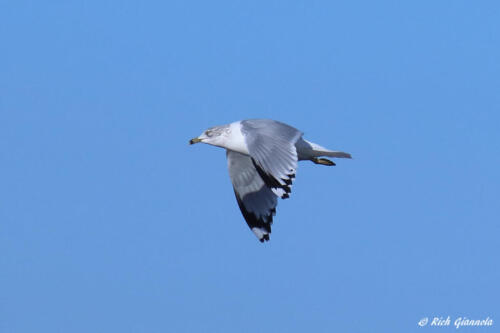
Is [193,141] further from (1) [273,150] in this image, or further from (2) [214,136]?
(1) [273,150]

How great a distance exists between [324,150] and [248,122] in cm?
80

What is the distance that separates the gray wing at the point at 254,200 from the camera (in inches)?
386

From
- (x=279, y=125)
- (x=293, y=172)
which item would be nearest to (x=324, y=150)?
(x=279, y=125)

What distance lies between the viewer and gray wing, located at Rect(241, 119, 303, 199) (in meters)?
7.77

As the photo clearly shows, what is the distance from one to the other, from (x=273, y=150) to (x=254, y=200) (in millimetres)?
1927

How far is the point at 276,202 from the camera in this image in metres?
9.91

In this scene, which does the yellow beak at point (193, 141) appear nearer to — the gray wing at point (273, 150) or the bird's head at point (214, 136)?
the bird's head at point (214, 136)

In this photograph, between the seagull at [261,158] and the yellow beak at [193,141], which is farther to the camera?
the yellow beak at [193,141]

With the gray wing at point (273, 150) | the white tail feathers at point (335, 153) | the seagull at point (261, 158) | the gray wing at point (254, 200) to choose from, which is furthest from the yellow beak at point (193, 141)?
the white tail feathers at point (335, 153)

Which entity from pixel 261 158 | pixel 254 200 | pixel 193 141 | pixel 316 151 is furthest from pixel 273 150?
pixel 254 200

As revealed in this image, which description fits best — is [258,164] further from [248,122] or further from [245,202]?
[245,202]

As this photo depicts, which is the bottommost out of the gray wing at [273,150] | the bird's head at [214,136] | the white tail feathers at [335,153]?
the gray wing at [273,150]

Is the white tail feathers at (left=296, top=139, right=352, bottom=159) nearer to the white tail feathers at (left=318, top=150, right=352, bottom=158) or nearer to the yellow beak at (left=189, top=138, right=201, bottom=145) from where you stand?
the white tail feathers at (left=318, top=150, right=352, bottom=158)

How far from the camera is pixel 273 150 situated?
8031 millimetres
